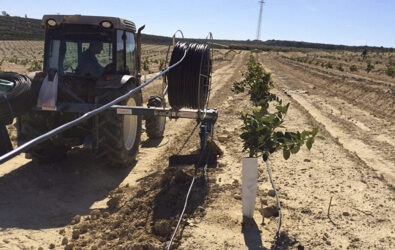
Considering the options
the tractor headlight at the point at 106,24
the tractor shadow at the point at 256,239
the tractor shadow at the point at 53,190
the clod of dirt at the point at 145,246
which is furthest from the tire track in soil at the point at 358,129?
the tractor headlight at the point at 106,24

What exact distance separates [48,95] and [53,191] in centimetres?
125

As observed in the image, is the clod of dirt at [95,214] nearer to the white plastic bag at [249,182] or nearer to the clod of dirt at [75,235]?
the clod of dirt at [75,235]

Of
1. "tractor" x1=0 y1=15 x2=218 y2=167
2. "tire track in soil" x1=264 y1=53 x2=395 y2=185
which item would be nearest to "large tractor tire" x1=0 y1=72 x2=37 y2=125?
"tractor" x1=0 y1=15 x2=218 y2=167

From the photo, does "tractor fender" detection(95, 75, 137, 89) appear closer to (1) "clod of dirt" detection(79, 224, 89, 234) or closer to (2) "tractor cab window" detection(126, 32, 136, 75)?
(2) "tractor cab window" detection(126, 32, 136, 75)

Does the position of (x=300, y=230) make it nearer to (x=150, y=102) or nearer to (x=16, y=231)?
(x=16, y=231)

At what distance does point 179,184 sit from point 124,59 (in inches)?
89.5

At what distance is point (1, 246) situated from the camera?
3.62 m

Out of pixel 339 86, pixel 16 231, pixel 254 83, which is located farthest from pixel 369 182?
pixel 339 86

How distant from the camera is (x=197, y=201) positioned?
4535 mm

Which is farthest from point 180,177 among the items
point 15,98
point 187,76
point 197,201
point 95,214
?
point 15,98

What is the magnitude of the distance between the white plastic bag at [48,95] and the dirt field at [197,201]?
1056 millimetres

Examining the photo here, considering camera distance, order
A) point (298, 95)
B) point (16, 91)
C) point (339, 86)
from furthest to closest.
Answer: point (339, 86)
point (298, 95)
point (16, 91)

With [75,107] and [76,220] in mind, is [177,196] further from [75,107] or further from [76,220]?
[75,107]

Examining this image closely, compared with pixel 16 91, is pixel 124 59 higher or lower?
higher
